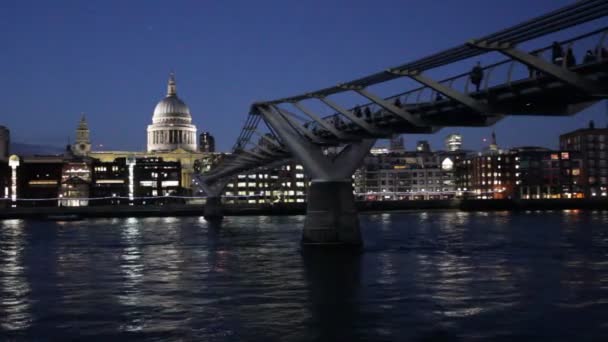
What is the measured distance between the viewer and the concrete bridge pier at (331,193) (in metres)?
54.2

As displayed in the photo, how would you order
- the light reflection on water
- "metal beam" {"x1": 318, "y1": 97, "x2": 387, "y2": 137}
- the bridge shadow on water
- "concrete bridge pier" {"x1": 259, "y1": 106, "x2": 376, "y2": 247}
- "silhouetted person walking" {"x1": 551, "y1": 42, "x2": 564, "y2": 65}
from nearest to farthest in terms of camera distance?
the bridge shadow on water, "silhouetted person walking" {"x1": 551, "y1": 42, "x2": 564, "y2": 65}, the light reflection on water, "metal beam" {"x1": 318, "y1": 97, "x2": 387, "y2": 137}, "concrete bridge pier" {"x1": 259, "y1": 106, "x2": 376, "y2": 247}

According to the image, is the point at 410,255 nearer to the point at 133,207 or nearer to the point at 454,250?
the point at 454,250

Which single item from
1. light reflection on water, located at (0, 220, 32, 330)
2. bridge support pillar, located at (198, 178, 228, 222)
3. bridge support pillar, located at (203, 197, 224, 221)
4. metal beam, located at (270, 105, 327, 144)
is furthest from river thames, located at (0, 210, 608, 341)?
bridge support pillar, located at (203, 197, 224, 221)

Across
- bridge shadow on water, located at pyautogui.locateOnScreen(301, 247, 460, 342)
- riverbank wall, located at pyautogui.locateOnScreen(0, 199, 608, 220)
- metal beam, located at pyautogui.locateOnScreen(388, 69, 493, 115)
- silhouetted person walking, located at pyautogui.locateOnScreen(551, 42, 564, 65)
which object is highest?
silhouetted person walking, located at pyautogui.locateOnScreen(551, 42, 564, 65)

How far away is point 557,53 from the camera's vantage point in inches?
1088

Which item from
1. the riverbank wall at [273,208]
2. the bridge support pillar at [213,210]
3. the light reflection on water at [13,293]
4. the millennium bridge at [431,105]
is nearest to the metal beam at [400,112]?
the millennium bridge at [431,105]

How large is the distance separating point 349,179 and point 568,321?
93.2ft

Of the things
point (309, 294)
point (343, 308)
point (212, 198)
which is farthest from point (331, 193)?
point (212, 198)

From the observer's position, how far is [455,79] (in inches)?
1380

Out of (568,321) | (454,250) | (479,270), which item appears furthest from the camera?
(454,250)

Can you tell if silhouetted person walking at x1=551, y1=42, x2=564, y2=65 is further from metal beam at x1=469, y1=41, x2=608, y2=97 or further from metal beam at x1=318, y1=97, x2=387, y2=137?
metal beam at x1=318, y1=97, x2=387, y2=137

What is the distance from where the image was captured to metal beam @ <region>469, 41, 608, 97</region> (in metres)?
26.9

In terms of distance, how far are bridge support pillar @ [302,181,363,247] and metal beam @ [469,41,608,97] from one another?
87.7ft

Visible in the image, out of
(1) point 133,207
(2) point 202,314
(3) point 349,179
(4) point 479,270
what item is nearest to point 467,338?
(2) point 202,314
